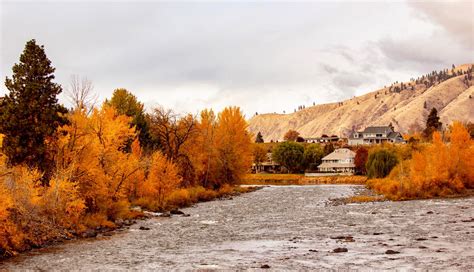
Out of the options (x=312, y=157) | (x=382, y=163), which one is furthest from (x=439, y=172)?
(x=312, y=157)

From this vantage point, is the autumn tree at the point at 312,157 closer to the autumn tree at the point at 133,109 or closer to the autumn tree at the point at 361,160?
the autumn tree at the point at 361,160

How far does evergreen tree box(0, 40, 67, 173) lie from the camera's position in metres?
38.4

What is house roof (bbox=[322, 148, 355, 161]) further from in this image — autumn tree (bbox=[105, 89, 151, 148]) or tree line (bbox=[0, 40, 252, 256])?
tree line (bbox=[0, 40, 252, 256])

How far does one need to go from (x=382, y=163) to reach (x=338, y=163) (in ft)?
171

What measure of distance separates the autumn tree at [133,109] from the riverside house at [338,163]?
246 feet

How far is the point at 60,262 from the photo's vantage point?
24.9m

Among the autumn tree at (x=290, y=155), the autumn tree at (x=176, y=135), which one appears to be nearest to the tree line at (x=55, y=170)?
the autumn tree at (x=176, y=135)

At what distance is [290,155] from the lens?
15200 cm

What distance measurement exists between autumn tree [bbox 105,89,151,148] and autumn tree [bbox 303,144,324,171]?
248ft

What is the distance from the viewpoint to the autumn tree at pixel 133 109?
3307 inches

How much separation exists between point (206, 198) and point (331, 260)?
45.5 metres

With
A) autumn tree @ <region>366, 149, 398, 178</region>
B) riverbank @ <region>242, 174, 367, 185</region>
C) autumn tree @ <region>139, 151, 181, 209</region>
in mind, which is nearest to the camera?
autumn tree @ <region>139, 151, 181, 209</region>

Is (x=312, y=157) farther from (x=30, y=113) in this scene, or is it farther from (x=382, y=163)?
(x=30, y=113)

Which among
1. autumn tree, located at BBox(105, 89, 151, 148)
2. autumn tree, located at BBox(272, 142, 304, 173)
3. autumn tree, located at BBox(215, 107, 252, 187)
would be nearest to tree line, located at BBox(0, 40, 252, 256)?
autumn tree, located at BBox(215, 107, 252, 187)
